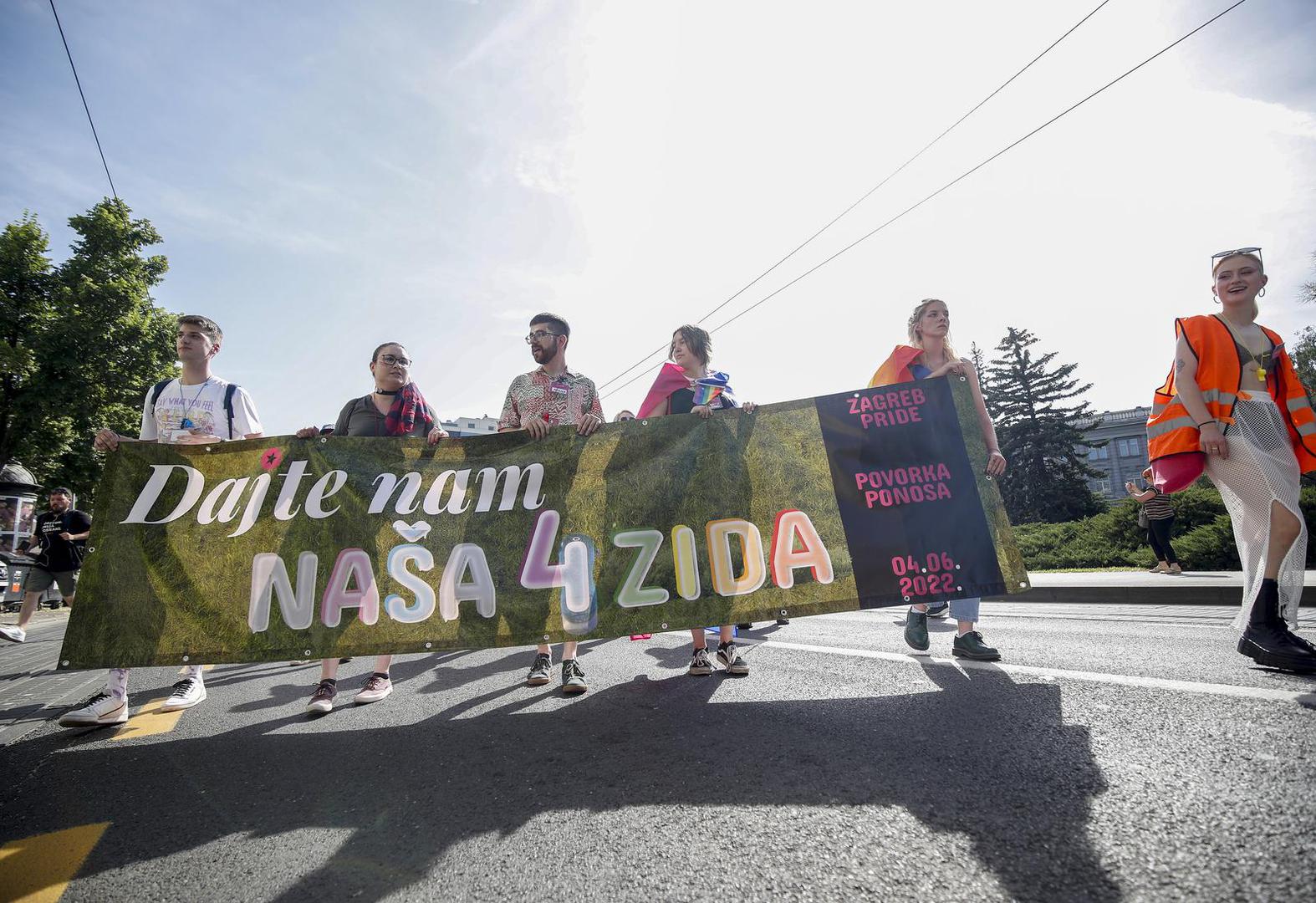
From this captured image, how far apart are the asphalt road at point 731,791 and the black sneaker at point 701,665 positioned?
15 cm

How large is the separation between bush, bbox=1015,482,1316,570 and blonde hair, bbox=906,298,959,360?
733 centimetres

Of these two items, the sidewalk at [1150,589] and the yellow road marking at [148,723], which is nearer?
the yellow road marking at [148,723]

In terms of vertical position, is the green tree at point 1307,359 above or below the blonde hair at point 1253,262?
above

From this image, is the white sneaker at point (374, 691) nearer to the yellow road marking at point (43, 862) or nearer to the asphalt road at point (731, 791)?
the asphalt road at point (731, 791)

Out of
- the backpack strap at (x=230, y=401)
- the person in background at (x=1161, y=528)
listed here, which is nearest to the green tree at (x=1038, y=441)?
the person in background at (x=1161, y=528)

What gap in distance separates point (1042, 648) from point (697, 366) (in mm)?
2889

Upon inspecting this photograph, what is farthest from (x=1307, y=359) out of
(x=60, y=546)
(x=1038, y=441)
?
(x=60, y=546)

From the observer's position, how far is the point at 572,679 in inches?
137

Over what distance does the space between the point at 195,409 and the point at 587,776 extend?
3.56 metres

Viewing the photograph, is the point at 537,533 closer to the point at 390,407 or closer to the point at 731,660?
the point at 731,660

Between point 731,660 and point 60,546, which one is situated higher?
point 60,546

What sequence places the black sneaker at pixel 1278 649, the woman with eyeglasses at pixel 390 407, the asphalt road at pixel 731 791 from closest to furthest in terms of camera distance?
1. the asphalt road at pixel 731 791
2. the black sneaker at pixel 1278 649
3. the woman with eyeglasses at pixel 390 407

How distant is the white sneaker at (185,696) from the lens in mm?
3672

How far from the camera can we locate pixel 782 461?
367 cm
